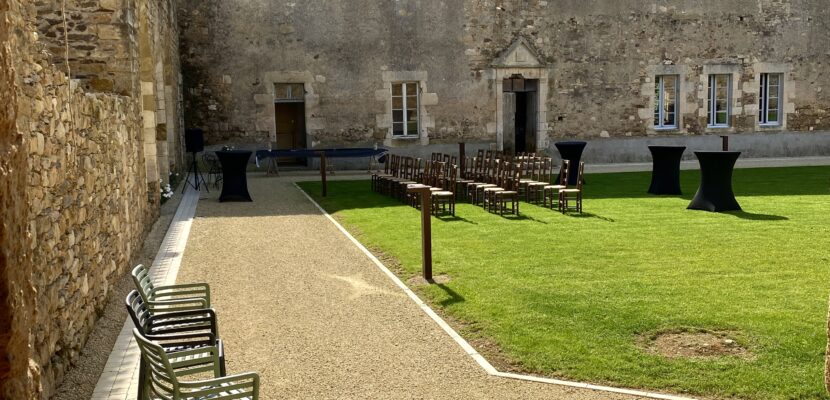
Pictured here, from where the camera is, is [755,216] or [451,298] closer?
[451,298]

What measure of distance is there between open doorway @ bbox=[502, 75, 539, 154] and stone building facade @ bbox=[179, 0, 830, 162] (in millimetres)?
46

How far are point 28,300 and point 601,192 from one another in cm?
1265

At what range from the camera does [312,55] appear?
19.6m

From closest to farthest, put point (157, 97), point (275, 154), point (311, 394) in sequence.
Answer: point (311, 394) → point (157, 97) → point (275, 154)

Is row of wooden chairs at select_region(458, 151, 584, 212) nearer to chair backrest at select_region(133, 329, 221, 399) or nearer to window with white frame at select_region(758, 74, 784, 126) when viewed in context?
chair backrest at select_region(133, 329, 221, 399)

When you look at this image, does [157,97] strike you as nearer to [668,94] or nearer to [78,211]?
[78,211]

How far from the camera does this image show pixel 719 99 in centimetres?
2231

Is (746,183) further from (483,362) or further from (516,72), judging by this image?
(483,362)

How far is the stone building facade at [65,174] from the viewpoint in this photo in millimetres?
3020

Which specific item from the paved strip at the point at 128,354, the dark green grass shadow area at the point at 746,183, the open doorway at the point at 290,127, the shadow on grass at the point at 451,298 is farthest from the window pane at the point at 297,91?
the shadow on grass at the point at 451,298

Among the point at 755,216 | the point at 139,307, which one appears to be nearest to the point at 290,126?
the point at 755,216

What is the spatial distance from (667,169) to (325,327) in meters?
9.69

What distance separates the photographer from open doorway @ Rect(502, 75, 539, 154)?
21.1 metres

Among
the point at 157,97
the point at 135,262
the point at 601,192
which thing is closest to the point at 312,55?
the point at 157,97
